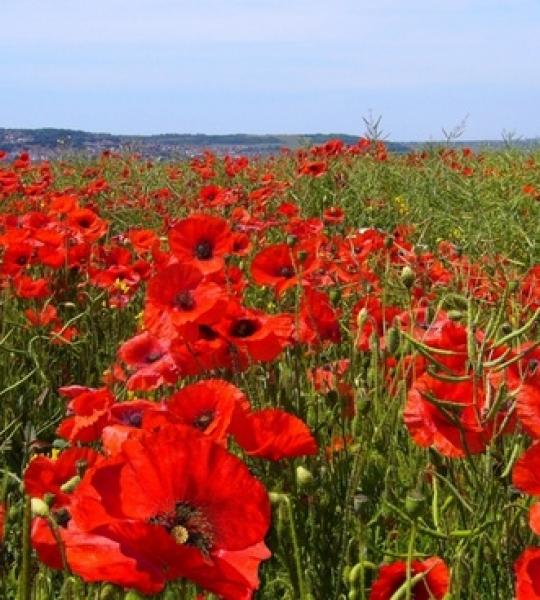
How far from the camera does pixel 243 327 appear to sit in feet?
6.19

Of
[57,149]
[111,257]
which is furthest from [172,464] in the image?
[57,149]

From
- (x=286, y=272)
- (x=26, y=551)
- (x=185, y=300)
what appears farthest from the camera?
(x=286, y=272)

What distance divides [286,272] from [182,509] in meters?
1.90

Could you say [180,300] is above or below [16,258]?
above

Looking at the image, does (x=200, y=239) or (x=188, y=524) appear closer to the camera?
(x=188, y=524)

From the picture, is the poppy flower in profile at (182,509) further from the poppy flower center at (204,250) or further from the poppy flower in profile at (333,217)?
the poppy flower in profile at (333,217)

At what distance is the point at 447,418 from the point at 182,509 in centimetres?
57

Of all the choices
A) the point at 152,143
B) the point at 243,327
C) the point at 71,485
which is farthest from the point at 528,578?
the point at 152,143

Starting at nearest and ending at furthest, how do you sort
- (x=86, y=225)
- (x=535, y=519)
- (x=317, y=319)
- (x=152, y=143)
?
(x=535, y=519)
(x=317, y=319)
(x=86, y=225)
(x=152, y=143)

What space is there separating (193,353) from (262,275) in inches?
35.4

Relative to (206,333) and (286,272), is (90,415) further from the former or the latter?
(286,272)

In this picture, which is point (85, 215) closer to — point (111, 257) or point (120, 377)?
point (111, 257)

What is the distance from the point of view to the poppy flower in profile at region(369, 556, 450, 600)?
1.17 metres

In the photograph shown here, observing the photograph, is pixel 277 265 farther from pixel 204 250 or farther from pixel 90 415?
pixel 90 415
